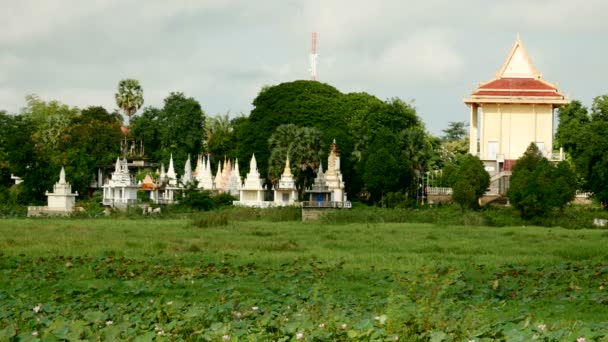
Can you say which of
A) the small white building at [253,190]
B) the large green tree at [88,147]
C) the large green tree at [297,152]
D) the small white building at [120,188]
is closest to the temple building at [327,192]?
the large green tree at [297,152]

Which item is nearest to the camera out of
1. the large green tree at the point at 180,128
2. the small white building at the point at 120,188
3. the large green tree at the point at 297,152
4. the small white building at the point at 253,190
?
the small white building at the point at 253,190

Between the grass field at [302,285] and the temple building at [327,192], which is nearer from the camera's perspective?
the grass field at [302,285]

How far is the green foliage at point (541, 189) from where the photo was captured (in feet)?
165

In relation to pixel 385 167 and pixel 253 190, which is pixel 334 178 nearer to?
pixel 385 167

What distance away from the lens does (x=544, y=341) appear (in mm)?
11344

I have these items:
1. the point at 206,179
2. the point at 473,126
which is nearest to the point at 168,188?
the point at 206,179

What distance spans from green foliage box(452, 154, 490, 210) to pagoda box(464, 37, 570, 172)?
1219 centimetres

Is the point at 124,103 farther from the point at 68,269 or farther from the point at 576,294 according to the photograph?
the point at 576,294

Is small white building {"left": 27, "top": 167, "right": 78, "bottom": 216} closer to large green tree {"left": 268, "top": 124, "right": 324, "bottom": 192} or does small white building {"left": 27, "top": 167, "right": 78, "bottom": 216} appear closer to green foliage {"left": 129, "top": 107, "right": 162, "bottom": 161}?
large green tree {"left": 268, "top": 124, "right": 324, "bottom": 192}

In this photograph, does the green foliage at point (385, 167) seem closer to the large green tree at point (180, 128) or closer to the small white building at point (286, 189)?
the small white building at point (286, 189)

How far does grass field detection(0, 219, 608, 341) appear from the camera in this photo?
40.7ft

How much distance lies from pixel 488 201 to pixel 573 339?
56045 millimetres

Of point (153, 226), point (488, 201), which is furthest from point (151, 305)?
point (488, 201)

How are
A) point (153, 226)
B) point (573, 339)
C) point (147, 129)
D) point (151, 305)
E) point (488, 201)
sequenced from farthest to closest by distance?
point (147, 129), point (488, 201), point (153, 226), point (151, 305), point (573, 339)
